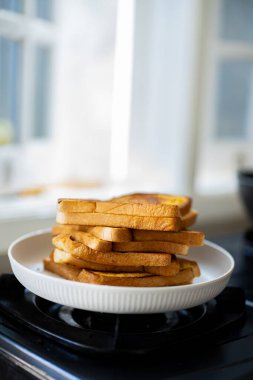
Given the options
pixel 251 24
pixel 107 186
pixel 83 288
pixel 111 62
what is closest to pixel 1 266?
pixel 83 288

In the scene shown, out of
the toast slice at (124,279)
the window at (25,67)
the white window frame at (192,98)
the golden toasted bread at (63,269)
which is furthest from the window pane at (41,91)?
the toast slice at (124,279)

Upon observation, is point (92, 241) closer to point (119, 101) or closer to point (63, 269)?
point (63, 269)

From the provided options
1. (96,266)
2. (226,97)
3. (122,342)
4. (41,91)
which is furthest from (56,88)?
(122,342)

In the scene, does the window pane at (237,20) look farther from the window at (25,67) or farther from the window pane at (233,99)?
the window at (25,67)

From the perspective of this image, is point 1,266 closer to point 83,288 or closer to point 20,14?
point 83,288

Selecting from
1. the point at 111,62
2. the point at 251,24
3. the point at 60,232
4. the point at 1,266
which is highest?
the point at 251,24

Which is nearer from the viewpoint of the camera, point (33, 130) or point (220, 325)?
point (220, 325)
